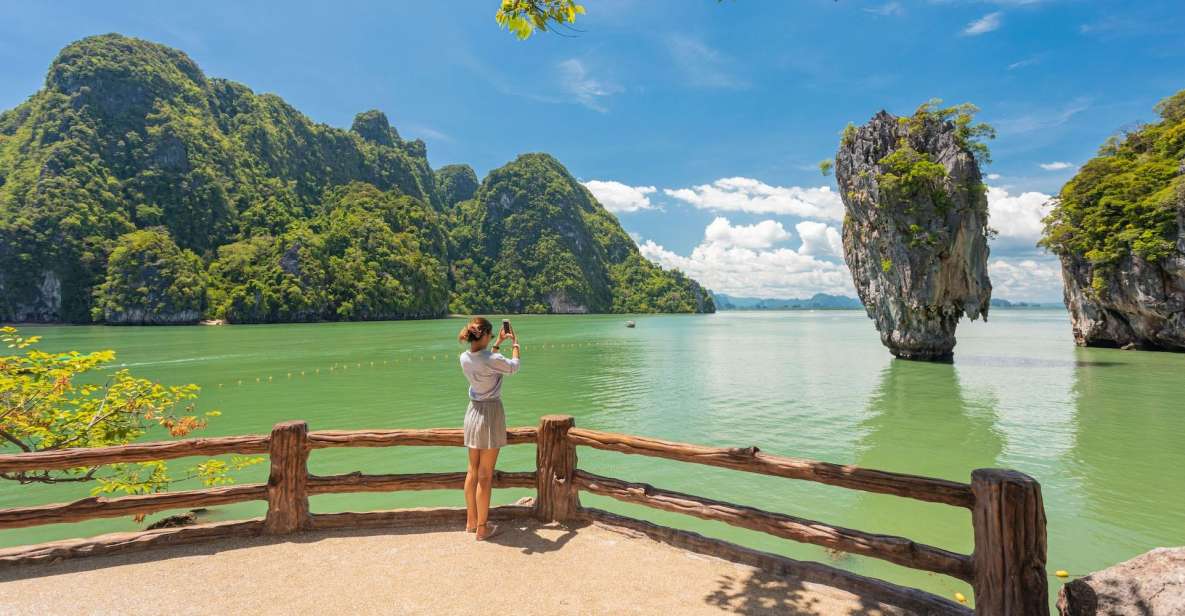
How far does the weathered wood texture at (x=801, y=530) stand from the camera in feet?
11.9

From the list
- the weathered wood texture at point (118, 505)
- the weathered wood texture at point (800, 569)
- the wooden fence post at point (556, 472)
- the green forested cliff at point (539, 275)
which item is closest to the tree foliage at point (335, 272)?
the green forested cliff at point (539, 275)

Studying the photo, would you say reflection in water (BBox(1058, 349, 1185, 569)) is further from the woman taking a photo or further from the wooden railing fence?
the woman taking a photo

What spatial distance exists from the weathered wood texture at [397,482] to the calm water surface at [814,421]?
443cm

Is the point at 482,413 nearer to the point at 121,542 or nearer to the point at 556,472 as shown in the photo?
A: the point at 556,472

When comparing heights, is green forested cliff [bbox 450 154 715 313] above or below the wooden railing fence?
above

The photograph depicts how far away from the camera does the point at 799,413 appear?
60.1ft

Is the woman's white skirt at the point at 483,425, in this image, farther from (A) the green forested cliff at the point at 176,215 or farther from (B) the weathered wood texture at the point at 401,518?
(A) the green forested cliff at the point at 176,215

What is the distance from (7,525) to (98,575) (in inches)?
45.2

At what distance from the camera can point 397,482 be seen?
17.1ft

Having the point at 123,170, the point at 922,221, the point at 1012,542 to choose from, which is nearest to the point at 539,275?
the point at 123,170

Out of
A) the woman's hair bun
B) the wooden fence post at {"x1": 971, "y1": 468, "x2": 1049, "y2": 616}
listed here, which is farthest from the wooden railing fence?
the woman's hair bun

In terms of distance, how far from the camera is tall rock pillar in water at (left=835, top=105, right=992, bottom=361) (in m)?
28.9

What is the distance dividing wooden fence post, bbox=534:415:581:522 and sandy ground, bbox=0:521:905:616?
1.22 feet

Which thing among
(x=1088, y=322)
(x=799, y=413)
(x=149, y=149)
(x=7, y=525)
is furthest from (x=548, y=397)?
(x=149, y=149)
